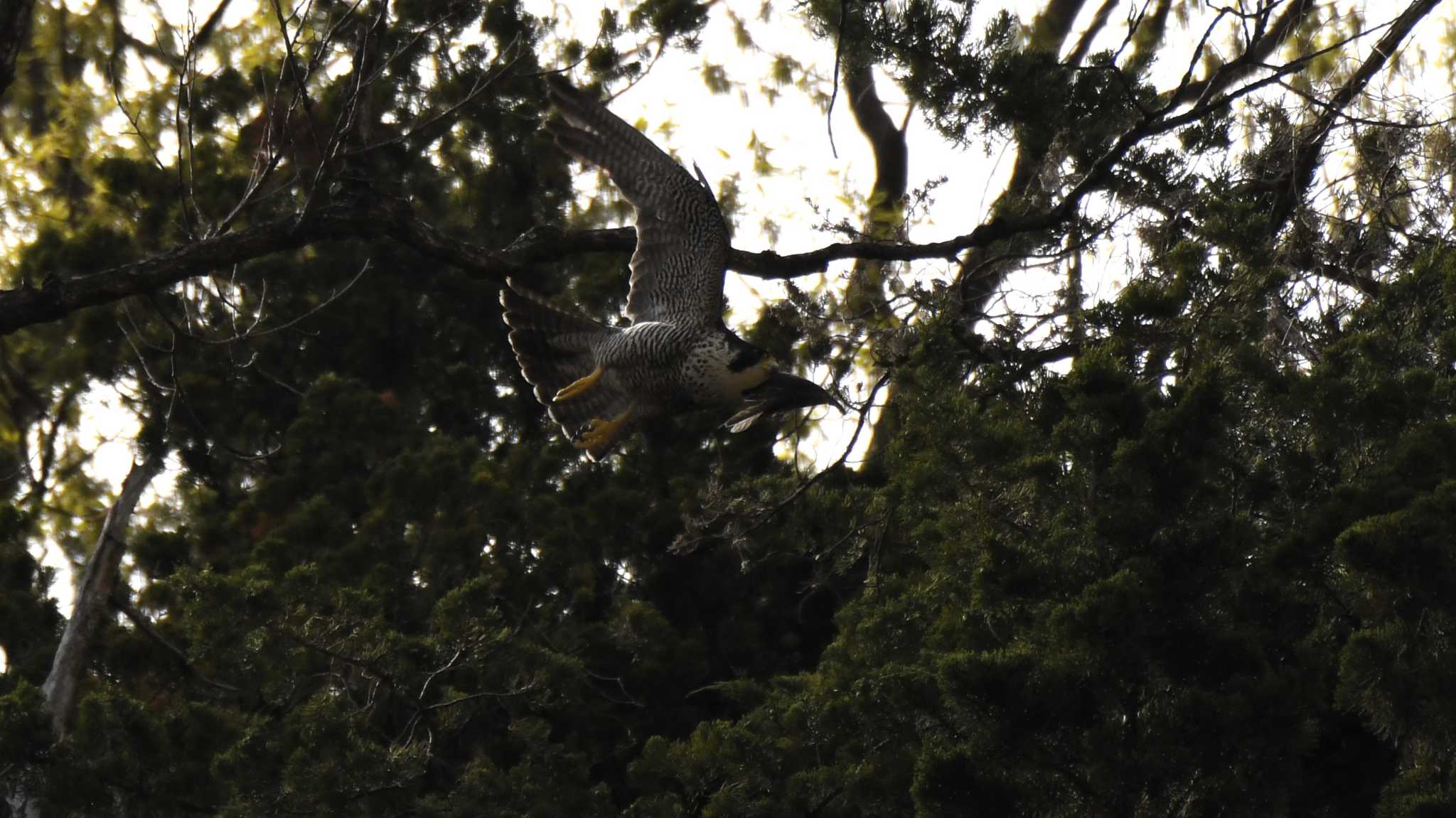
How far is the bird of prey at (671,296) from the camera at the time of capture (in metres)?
5.62

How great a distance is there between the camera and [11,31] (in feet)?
13.5

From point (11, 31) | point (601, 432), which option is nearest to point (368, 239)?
point (11, 31)

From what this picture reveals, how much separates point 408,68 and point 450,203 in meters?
0.87

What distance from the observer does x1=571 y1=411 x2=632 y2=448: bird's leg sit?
19.9 ft

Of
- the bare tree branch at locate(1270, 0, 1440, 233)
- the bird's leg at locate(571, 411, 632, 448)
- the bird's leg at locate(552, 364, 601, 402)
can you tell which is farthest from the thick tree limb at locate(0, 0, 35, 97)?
the bare tree branch at locate(1270, 0, 1440, 233)

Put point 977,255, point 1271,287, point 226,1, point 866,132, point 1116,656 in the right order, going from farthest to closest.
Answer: point 866,132 < point 226,1 < point 977,255 < point 1271,287 < point 1116,656

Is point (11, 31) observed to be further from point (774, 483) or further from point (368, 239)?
point (774, 483)

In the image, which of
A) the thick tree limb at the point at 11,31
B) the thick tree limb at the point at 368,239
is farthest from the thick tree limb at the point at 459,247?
the thick tree limb at the point at 11,31

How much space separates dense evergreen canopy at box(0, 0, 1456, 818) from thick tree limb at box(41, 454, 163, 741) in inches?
0.9

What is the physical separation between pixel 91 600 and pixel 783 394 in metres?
3.35

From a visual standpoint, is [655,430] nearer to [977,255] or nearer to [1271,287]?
[977,255]

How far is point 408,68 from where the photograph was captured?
8.36 metres

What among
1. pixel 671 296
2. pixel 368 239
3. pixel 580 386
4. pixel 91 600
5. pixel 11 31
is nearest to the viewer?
pixel 11 31

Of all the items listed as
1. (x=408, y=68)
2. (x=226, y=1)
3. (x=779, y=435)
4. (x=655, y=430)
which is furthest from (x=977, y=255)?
(x=226, y=1)
